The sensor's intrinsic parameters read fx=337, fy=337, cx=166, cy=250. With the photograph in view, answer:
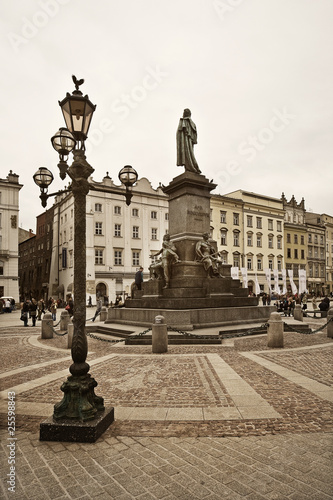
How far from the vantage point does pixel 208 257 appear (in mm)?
14219

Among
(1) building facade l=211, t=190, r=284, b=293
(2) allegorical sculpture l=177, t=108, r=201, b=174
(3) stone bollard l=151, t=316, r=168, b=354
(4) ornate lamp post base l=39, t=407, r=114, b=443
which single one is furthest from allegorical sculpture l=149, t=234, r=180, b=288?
(1) building facade l=211, t=190, r=284, b=293

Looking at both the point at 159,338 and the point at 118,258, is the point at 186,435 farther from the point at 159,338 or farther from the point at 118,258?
the point at 118,258

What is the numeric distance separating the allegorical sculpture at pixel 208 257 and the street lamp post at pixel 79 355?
387 inches

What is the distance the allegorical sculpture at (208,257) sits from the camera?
46.4ft

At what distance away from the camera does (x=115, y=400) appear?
5336 millimetres

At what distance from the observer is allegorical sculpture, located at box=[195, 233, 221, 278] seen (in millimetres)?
14133

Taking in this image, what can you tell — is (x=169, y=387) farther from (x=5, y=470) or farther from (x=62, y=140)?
(x=62, y=140)

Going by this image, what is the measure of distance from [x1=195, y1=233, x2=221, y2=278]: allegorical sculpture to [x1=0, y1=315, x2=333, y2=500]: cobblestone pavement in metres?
6.50

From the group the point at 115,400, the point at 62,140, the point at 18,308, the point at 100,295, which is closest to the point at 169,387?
the point at 115,400

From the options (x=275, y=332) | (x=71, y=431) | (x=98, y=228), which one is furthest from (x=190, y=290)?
(x=98, y=228)

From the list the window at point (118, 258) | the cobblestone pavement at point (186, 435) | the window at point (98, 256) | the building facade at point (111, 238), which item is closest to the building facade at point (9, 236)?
the building facade at point (111, 238)

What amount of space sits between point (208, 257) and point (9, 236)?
3625 cm

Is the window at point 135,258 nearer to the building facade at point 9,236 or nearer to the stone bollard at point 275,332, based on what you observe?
the building facade at point 9,236

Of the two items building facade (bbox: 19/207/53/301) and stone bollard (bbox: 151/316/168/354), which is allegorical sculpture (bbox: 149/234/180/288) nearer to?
stone bollard (bbox: 151/316/168/354)
